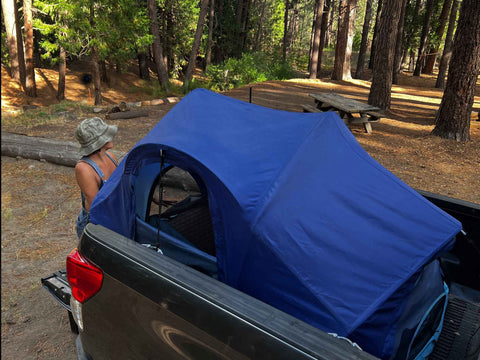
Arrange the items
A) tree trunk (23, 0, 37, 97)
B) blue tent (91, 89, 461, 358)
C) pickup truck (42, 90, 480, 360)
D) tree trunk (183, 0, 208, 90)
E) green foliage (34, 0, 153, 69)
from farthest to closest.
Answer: tree trunk (183, 0, 208, 90), tree trunk (23, 0, 37, 97), green foliage (34, 0, 153, 69), blue tent (91, 89, 461, 358), pickup truck (42, 90, 480, 360)

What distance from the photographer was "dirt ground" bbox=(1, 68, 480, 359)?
118 inches

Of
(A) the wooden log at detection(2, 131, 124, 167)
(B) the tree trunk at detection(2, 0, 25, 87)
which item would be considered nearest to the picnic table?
(A) the wooden log at detection(2, 131, 124, 167)

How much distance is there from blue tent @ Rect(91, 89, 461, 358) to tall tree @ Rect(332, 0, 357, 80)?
19.8 m

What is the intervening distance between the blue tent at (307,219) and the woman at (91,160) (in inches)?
28.3

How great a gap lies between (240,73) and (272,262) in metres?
19.5

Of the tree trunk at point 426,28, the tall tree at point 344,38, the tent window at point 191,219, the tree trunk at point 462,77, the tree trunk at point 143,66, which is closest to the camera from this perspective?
the tent window at point 191,219

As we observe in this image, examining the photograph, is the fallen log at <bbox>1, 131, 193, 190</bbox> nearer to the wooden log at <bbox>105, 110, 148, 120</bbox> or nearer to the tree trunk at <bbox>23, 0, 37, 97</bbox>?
the wooden log at <bbox>105, 110, 148, 120</bbox>

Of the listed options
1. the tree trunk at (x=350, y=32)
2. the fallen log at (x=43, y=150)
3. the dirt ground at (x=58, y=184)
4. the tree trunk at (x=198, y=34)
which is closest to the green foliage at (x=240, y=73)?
the tree trunk at (x=198, y=34)

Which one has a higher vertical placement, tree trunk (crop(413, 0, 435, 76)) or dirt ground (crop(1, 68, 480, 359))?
tree trunk (crop(413, 0, 435, 76))

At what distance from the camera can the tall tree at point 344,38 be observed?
20.1 metres

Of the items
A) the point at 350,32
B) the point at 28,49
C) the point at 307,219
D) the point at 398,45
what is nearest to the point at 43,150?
the point at 307,219

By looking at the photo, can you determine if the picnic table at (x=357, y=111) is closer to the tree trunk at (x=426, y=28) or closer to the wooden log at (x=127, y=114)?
Answer: the wooden log at (x=127, y=114)

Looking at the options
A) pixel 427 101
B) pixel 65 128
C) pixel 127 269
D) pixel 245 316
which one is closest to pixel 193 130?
pixel 127 269

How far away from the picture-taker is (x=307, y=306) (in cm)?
184
